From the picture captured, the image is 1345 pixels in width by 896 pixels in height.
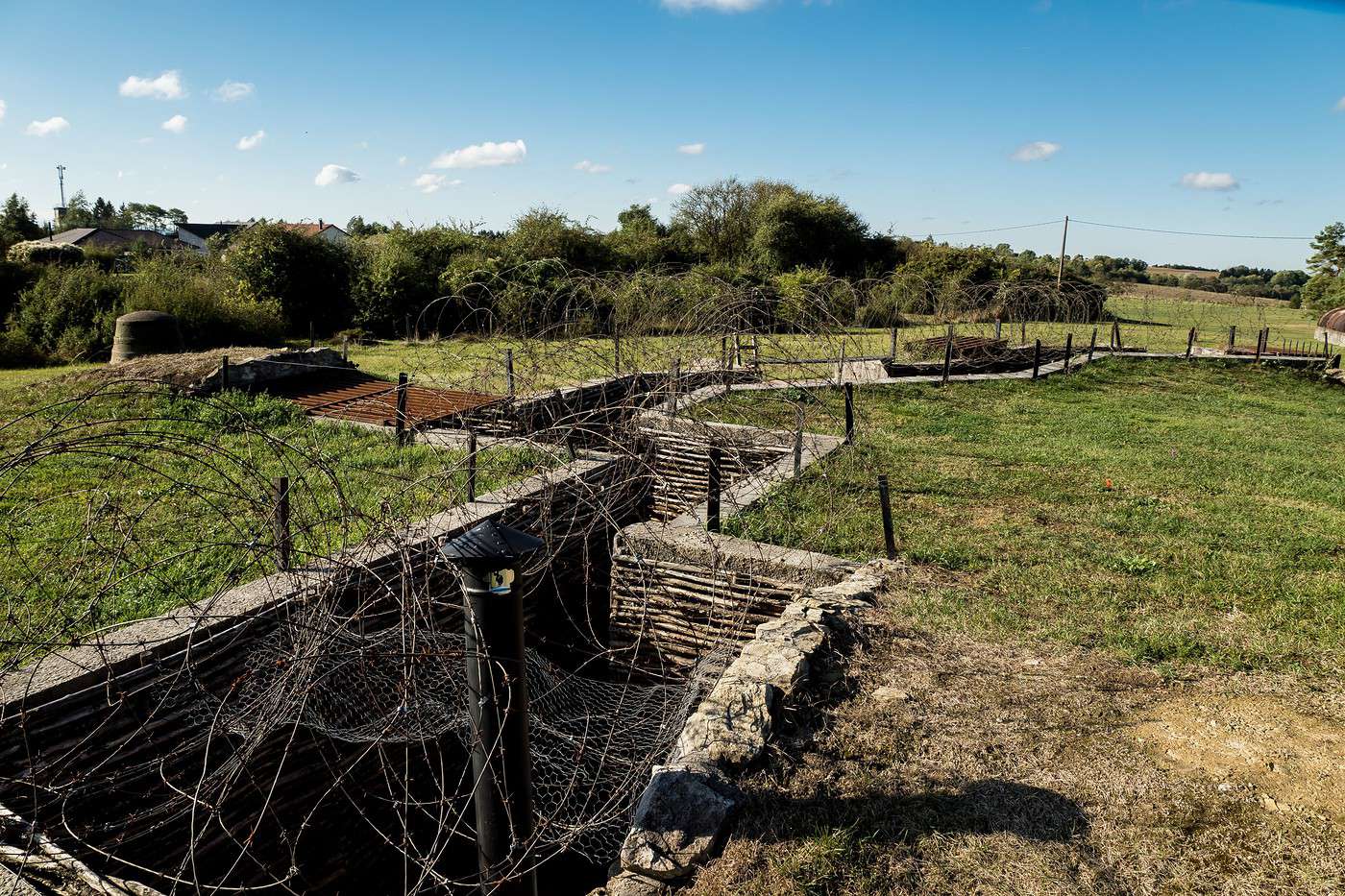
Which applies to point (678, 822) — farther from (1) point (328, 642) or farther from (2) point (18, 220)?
(2) point (18, 220)

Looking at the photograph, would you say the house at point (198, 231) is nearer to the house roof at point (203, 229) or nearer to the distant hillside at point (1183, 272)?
the house roof at point (203, 229)

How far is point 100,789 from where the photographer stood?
356 centimetres

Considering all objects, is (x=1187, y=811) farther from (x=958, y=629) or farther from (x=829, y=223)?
(x=829, y=223)

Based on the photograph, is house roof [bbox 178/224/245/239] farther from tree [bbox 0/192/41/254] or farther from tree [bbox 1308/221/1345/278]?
tree [bbox 1308/221/1345/278]

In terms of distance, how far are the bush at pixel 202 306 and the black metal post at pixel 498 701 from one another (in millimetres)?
16069

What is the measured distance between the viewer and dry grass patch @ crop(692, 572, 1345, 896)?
2.81m

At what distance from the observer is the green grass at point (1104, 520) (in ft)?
15.9

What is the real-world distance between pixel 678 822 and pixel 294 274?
854 inches

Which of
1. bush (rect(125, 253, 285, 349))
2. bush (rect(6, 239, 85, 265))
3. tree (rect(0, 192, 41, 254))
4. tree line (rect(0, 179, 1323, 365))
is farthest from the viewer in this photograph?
tree (rect(0, 192, 41, 254))

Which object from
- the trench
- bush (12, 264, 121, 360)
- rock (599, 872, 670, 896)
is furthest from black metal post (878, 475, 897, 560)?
bush (12, 264, 121, 360)

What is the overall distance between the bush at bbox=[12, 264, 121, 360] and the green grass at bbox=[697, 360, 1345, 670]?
1251cm

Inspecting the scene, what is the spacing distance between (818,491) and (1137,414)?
24.6ft

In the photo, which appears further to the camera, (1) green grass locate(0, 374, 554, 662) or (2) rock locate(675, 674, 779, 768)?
(2) rock locate(675, 674, 779, 768)

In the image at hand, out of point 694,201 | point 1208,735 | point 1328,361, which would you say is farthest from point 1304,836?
point 694,201
